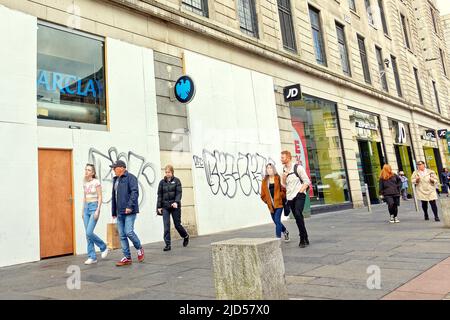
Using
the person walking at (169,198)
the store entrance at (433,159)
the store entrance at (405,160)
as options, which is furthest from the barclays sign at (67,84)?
the store entrance at (433,159)

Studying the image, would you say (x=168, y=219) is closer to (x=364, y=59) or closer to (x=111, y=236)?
(x=111, y=236)

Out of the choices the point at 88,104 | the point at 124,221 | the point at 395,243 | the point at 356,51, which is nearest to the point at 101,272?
the point at 124,221

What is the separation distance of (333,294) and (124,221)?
387 cm

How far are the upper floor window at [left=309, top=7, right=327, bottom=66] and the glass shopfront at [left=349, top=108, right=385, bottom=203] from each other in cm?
308

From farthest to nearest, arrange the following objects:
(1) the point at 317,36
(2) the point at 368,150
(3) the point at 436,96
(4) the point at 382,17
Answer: (3) the point at 436,96
(4) the point at 382,17
(2) the point at 368,150
(1) the point at 317,36

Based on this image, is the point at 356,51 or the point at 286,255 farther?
the point at 356,51

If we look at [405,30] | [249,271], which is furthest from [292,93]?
[405,30]

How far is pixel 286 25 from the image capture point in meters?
15.4

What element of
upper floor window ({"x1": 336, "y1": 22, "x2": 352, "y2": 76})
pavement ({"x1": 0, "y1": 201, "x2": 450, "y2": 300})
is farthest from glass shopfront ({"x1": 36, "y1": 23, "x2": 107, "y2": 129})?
upper floor window ({"x1": 336, "y1": 22, "x2": 352, "y2": 76})

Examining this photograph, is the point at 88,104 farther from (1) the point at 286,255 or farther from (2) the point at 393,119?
(2) the point at 393,119

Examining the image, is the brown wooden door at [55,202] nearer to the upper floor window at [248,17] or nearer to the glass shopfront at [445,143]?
the upper floor window at [248,17]

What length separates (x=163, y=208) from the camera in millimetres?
7512

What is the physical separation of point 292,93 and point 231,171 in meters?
4.54

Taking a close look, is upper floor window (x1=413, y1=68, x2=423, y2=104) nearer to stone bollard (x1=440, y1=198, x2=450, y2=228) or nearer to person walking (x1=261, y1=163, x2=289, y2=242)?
stone bollard (x1=440, y1=198, x2=450, y2=228)
